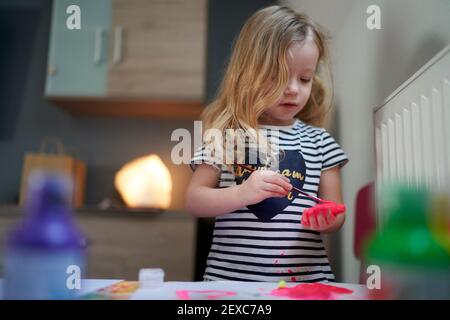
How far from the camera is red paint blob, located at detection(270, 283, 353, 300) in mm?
396

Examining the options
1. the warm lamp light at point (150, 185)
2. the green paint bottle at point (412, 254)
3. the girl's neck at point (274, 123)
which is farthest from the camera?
the warm lamp light at point (150, 185)

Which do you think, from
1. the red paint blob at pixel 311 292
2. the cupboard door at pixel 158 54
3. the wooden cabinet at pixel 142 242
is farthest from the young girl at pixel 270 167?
the cupboard door at pixel 158 54

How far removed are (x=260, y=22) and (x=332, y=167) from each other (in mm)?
269

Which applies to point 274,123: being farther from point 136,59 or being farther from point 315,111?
point 136,59

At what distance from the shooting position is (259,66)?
646 millimetres

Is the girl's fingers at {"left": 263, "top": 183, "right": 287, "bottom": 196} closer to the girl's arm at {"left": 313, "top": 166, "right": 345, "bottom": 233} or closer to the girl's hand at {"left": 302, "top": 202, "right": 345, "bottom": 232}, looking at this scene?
the girl's hand at {"left": 302, "top": 202, "right": 345, "bottom": 232}

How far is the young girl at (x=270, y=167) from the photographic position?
62 centimetres

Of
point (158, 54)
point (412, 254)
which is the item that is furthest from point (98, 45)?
point (412, 254)

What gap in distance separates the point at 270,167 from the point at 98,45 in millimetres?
879

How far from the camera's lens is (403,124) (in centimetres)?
58

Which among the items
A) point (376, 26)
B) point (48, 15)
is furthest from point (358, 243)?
point (48, 15)

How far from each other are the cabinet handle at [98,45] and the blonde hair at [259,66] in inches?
28.2

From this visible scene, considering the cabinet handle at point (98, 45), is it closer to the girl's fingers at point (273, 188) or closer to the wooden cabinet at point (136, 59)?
the wooden cabinet at point (136, 59)
